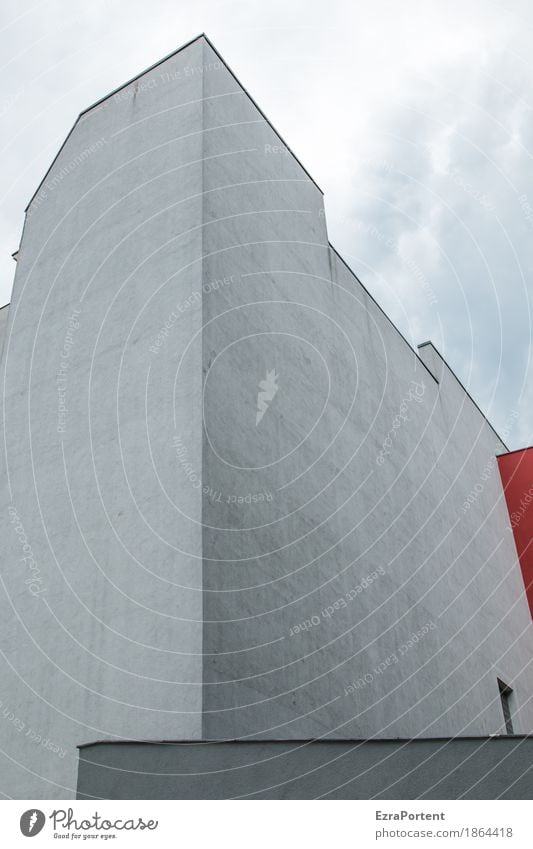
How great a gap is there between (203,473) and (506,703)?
398 inches

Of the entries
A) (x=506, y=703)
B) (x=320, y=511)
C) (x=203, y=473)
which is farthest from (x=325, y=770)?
(x=506, y=703)

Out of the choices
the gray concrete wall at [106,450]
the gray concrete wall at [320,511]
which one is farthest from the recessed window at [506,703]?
the gray concrete wall at [106,450]

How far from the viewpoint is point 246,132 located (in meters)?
12.9

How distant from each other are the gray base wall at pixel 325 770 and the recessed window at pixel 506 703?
10.1 metres

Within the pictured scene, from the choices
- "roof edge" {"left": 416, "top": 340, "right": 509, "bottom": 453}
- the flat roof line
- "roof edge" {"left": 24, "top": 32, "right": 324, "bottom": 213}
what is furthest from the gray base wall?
"roof edge" {"left": 416, "top": 340, "right": 509, "bottom": 453}

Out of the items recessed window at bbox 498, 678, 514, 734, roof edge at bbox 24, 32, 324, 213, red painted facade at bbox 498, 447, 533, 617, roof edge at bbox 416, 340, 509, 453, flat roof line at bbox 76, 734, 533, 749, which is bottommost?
flat roof line at bbox 76, 734, 533, 749

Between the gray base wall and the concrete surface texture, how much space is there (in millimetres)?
980

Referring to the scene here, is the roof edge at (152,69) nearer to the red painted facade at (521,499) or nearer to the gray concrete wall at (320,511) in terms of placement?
the gray concrete wall at (320,511)

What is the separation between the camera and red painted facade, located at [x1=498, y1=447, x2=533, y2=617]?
19.1 m

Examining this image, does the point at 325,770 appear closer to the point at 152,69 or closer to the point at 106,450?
the point at 106,450

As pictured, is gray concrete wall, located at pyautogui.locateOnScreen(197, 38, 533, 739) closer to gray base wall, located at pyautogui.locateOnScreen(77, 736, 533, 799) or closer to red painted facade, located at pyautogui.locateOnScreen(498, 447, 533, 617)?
gray base wall, located at pyautogui.locateOnScreen(77, 736, 533, 799)

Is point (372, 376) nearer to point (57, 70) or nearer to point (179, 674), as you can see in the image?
point (57, 70)

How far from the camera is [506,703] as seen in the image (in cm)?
1633

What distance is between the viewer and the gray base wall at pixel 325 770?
639cm
